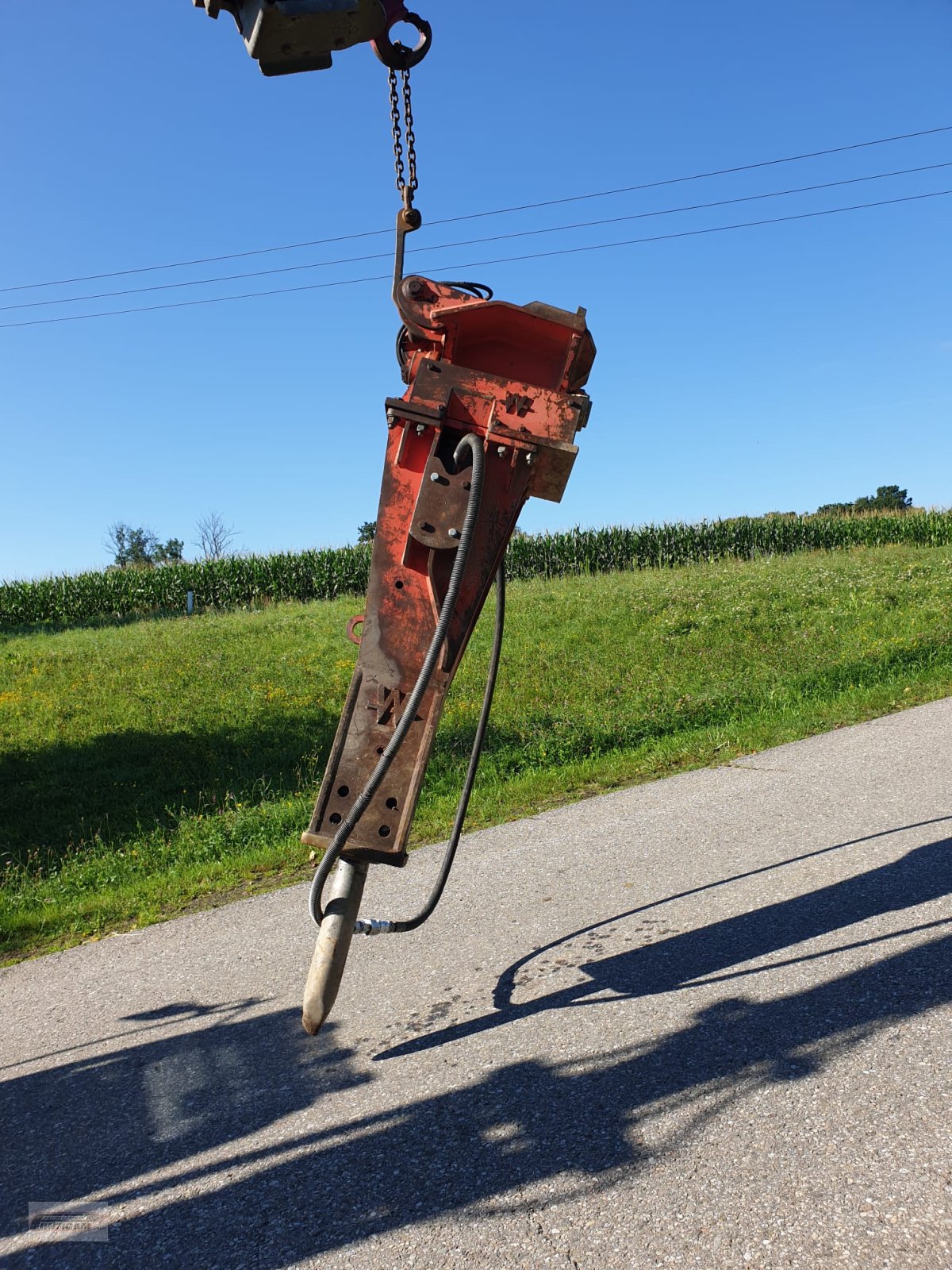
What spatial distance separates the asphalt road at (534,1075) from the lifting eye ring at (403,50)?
125 inches

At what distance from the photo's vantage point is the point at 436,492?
118 inches

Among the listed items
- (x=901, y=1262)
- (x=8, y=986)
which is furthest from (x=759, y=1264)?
(x=8, y=986)

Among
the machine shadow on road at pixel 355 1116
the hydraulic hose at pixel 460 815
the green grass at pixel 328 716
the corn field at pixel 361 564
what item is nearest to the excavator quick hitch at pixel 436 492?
the hydraulic hose at pixel 460 815

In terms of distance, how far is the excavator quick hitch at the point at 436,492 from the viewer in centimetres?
300

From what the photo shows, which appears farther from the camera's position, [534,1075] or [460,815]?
[460,815]

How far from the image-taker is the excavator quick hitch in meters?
3.00

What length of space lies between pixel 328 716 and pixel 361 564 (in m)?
18.8

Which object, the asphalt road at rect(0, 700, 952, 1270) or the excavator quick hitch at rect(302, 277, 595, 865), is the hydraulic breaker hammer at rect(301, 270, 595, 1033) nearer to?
the excavator quick hitch at rect(302, 277, 595, 865)

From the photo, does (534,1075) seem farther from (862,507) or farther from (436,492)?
(862,507)

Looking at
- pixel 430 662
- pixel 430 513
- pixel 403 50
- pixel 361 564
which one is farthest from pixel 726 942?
pixel 361 564

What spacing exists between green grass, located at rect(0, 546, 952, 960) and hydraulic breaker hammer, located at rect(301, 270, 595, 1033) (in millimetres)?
2873

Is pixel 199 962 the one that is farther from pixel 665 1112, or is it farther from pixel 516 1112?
pixel 665 1112

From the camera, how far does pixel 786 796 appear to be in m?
5.97

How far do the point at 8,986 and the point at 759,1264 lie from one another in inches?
144
